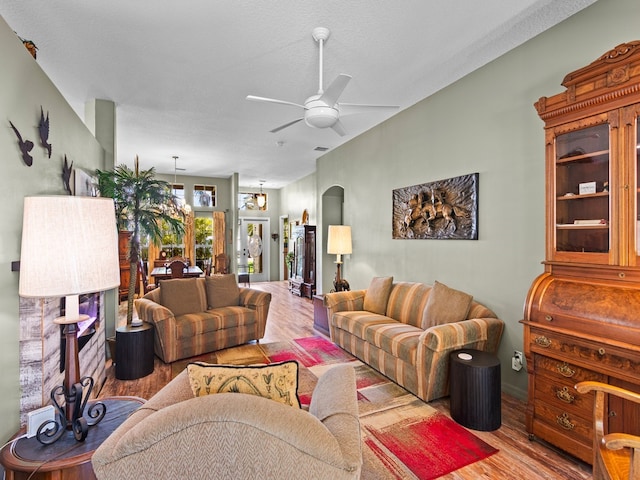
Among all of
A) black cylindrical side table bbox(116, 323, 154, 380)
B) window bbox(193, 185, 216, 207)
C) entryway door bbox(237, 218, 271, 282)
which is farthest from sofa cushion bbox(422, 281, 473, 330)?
entryway door bbox(237, 218, 271, 282)

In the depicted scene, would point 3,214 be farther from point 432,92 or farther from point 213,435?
point 432,92

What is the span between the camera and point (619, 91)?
1.91 meters

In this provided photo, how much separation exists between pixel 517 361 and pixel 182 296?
3.62 metres

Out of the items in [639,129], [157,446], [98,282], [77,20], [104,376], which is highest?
[77,20]

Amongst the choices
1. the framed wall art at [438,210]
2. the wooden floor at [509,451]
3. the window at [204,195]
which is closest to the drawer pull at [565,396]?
the wooden floor at [509,451]

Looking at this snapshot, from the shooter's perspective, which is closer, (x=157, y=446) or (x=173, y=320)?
(x=157, y=446)

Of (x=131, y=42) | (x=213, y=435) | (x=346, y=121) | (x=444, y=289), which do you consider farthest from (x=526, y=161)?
(x=131, y=42)

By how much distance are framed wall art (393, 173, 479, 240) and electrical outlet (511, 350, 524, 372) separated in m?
1.10

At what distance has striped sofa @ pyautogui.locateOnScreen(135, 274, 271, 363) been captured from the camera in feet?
12.3

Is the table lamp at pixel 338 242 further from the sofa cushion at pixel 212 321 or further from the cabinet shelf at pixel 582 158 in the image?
the cabinet shelf at pixel 582 158

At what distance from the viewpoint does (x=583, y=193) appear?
2160mm

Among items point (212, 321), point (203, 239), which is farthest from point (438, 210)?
point (203, 239)

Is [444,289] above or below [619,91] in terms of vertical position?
below

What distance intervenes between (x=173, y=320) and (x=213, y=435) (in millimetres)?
3141
